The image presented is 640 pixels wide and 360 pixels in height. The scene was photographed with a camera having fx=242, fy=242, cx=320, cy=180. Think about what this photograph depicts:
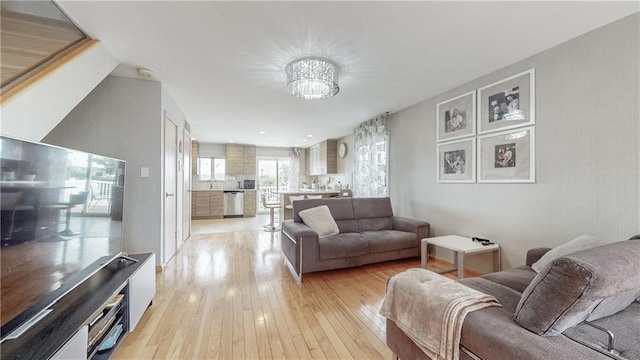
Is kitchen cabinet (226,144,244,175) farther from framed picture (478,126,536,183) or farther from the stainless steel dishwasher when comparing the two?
framed picture (478,126,536,183)

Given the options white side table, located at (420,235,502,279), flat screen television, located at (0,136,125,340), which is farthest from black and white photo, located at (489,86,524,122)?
flat screen television, located at (0,136,125,340)

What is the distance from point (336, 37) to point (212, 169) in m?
7.17

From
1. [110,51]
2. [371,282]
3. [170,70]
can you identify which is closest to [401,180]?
[371,282]

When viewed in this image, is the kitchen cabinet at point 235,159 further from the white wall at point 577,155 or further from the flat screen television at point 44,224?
the white wall at point 577,155

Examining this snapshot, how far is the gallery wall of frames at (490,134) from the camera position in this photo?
2.46 metres

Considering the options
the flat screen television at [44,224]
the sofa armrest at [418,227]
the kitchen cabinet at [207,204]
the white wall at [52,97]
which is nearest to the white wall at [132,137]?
the white wall at [52,97]

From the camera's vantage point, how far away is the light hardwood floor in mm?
1674

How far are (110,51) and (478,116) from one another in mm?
3939

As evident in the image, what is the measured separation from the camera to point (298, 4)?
1.66 metres

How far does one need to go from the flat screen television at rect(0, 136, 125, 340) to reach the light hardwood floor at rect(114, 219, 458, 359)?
2.35ft

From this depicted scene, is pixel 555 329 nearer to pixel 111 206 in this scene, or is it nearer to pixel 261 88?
pixel 111 206

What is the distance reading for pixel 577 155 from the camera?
6.89 ft

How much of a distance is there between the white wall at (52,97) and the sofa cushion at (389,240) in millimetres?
3162

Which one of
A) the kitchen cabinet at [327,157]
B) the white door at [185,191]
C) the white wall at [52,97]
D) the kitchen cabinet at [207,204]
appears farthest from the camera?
the kitchen cabinet at [207,204]
